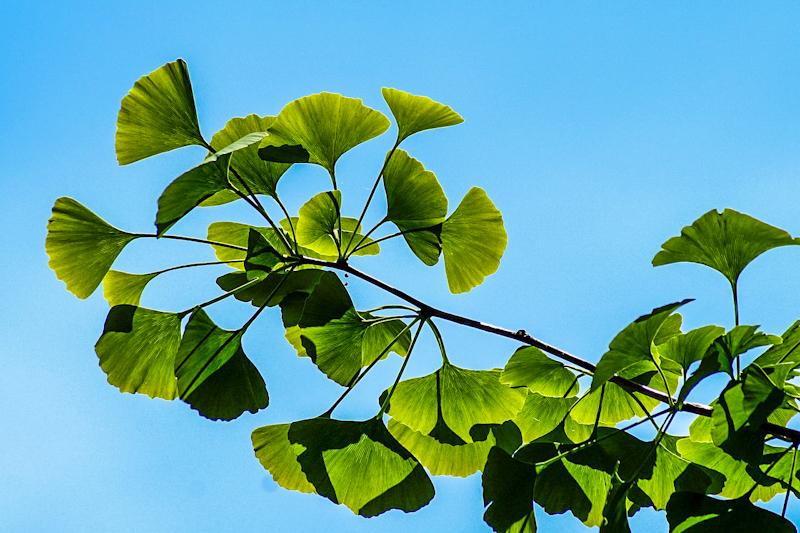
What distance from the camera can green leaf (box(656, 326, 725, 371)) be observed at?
98cm

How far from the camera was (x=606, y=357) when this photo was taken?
906mm

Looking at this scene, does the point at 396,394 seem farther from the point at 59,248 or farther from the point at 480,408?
the point at 59,248

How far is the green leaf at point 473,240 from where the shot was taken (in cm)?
122

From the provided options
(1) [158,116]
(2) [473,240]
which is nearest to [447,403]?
(2) [473,240]

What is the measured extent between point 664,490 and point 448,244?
1.63 ft

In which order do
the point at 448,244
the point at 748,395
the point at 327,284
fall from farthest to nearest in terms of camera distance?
the point at 448,244, the point at 327,284, the point at 748,395

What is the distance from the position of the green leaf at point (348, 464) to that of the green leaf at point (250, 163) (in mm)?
361

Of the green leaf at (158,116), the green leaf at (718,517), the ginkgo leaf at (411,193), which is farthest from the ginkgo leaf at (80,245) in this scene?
the green leaf at (718,517)

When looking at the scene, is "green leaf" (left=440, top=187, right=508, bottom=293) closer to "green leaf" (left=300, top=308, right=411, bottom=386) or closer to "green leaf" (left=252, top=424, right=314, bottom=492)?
"green leaf" (left=300, top=308, right=411, bottom=386)

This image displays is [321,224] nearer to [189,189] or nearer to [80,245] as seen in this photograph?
[189,189]

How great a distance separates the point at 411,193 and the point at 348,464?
0.43 metres

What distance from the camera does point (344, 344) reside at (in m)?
1.21

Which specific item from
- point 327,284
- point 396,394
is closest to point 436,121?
point 327,284

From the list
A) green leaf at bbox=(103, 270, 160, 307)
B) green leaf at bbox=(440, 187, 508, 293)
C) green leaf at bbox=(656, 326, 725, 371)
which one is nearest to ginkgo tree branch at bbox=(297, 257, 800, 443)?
green leaf at bbox=(656, 326, 725, 371)
